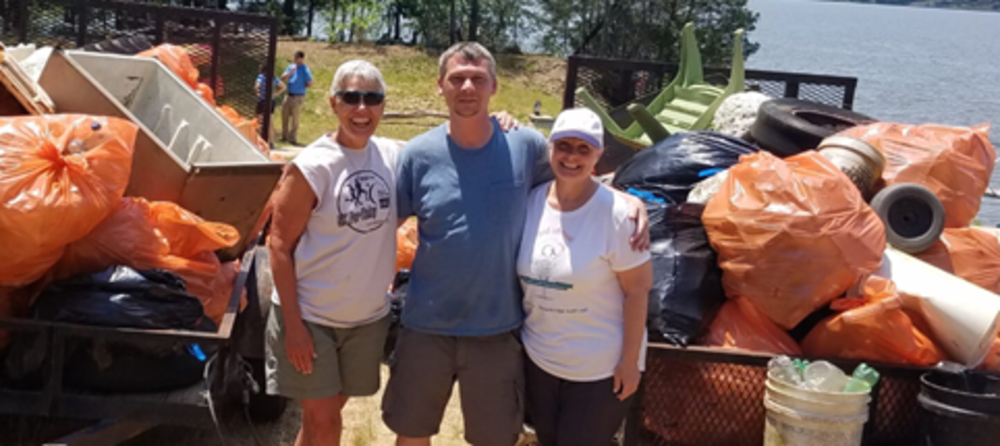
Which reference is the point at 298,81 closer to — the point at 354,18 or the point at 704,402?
the point at 704,402

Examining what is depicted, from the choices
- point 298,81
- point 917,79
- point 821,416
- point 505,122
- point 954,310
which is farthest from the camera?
point 917,79

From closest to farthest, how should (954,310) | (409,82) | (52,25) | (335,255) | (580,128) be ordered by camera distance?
(580,128) < (335,255) < (954,310) < (52,25) < (409,82)

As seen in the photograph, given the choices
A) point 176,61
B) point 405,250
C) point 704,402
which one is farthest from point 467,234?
point 176,61

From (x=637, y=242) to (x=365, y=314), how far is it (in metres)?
0.95

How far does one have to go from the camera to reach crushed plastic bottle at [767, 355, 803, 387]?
3.63 m

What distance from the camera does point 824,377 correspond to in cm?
362

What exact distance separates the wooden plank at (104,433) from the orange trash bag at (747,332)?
7.31 feet

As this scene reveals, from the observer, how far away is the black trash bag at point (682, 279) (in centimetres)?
400

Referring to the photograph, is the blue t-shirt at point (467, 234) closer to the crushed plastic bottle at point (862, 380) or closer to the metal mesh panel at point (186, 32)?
the crushed plastic bottle at point (862, 380)

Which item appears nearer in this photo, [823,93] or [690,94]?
[690,94]

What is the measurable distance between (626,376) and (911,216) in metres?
2.18

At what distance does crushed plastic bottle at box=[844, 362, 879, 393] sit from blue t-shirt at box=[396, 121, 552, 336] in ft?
4.26

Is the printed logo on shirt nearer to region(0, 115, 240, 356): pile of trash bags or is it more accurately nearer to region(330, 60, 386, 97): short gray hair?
region(330, 60, 386, 97): short gray hair

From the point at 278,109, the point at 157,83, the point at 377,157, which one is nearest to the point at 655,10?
the point at 278,109
